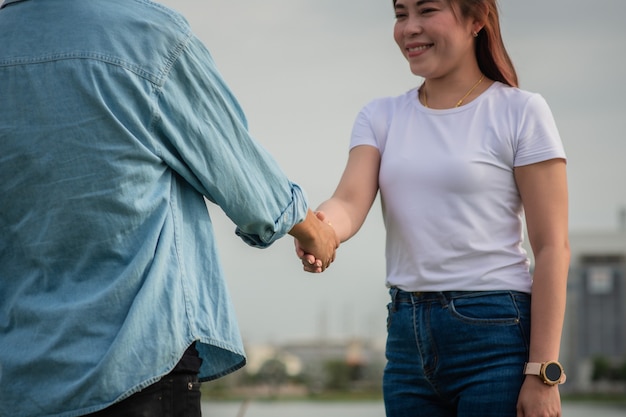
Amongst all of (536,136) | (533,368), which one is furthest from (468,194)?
(533,368)

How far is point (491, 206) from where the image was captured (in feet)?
7.68

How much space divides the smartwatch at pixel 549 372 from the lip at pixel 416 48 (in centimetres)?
79

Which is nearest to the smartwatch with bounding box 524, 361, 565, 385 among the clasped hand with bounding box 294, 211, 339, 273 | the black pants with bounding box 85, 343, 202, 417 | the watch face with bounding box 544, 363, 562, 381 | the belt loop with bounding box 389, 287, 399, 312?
the watch face with bounding box 544, 363, 562, 381

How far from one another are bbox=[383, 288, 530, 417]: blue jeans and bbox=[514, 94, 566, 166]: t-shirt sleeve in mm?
318

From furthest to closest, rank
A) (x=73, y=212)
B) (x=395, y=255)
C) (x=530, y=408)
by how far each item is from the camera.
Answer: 1. (x=395, y=255)
2. (x=530, y=408)
3. (x=73, y=212)

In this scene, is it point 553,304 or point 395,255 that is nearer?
point 553,304

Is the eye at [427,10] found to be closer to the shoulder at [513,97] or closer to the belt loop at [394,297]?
the shoulder at [513,97]

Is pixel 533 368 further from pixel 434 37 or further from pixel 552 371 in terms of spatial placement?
pixel 434 37

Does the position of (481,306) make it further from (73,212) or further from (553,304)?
(73,212)

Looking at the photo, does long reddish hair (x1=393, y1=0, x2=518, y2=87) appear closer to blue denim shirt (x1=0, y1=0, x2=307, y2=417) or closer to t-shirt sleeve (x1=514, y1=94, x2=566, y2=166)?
t-shirt sleeve (x1=514, y1=94, x2=566, y2=166)

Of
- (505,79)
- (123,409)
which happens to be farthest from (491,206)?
(123,409)

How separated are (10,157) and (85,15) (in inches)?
11.5

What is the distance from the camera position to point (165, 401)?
72.3 inches

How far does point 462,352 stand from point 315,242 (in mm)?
425
